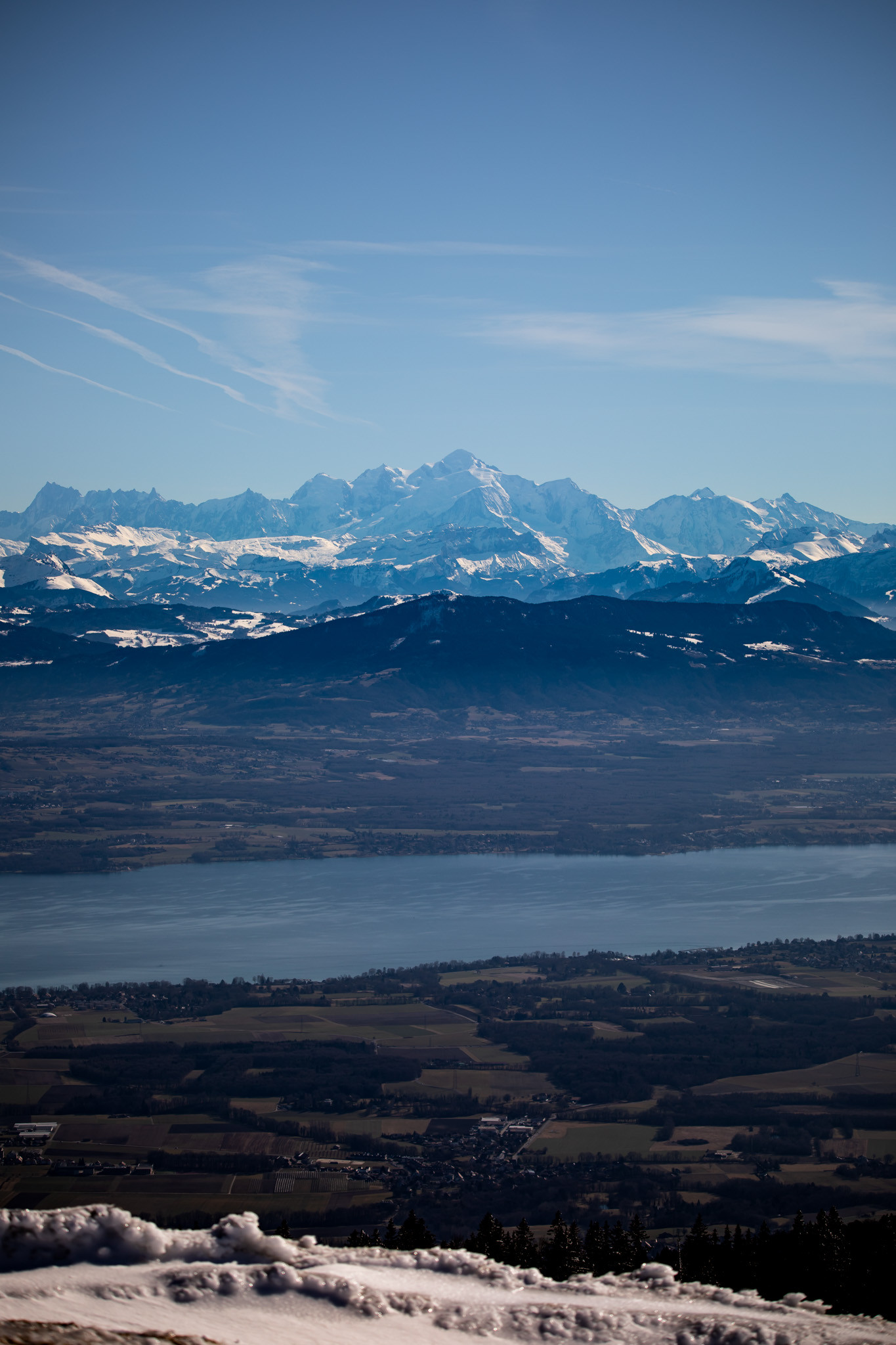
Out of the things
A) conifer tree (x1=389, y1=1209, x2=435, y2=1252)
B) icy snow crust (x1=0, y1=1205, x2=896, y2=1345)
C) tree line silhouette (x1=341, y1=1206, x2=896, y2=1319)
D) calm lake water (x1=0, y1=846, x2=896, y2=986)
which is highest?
icy snow crust (x1=0, y1=1205, x2=896, y2=1345)

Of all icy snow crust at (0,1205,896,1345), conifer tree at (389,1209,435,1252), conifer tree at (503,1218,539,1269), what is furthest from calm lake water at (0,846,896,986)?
icy snow crust at (0,1205,896,1345)

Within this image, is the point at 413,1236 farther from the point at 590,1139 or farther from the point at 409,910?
the point at 409,910

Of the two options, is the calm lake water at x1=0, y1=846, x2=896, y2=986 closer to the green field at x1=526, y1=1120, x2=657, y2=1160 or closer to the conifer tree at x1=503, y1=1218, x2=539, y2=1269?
the green field at x1=526, y1=1120, x2=657, y2=1160

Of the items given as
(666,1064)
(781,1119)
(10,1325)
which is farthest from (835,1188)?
(10,1325)

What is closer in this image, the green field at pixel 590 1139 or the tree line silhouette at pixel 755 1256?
the tree line silhouette at pixel 755 1256

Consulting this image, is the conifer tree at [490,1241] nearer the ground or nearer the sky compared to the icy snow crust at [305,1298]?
nearer the ground

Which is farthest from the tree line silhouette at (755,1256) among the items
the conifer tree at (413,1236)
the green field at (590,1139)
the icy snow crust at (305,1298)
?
the green field at (590,1139)

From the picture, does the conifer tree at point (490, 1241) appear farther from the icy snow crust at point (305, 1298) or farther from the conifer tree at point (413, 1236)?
the icy snow crust at point (305, 1298)

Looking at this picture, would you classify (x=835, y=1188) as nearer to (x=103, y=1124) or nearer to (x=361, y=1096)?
(x=361, y=1096)
